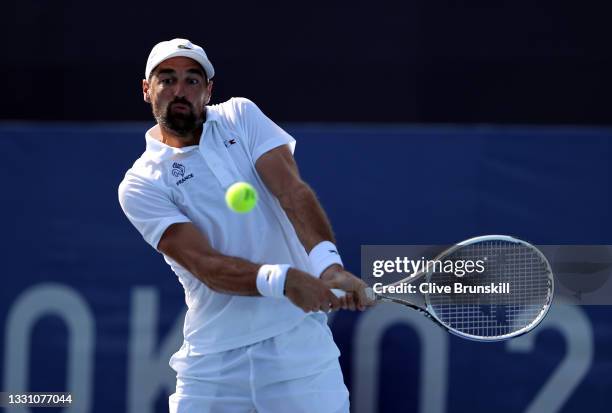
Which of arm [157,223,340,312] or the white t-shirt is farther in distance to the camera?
the white t-shirt

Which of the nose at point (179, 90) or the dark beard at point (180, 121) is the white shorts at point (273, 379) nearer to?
the dark beard at point (180, 121)

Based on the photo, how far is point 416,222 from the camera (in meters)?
5.13

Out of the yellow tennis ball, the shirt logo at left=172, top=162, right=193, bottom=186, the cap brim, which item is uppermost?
the cap brim

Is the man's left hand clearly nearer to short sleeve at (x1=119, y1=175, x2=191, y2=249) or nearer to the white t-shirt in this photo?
the white t-shirt

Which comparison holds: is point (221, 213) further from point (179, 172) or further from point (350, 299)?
point (350, 299)

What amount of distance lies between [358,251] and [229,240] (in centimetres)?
150

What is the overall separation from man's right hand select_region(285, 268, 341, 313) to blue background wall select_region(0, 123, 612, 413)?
5.54 feet

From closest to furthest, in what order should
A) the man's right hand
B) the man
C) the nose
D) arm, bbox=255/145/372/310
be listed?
the man's right hand, arm, bbox=255/145/372/310, the man, the nose

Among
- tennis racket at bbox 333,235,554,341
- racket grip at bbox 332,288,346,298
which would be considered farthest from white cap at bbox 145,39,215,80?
tennis racket at bbox 333,235,554,341

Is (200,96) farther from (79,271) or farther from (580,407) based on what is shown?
(580,407)

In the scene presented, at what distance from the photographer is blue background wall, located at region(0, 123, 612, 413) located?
16.6 feet

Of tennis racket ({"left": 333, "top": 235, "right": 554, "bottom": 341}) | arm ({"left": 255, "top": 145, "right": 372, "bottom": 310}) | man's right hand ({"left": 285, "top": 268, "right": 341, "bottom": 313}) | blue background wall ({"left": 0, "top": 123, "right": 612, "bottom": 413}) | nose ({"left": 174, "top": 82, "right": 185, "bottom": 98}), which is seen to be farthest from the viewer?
blue background wall ({"left": 0, "top": 123, "right": 612, "bottom": 413})

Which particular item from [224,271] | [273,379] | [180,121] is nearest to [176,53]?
[180,121]

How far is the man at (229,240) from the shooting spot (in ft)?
12.0
